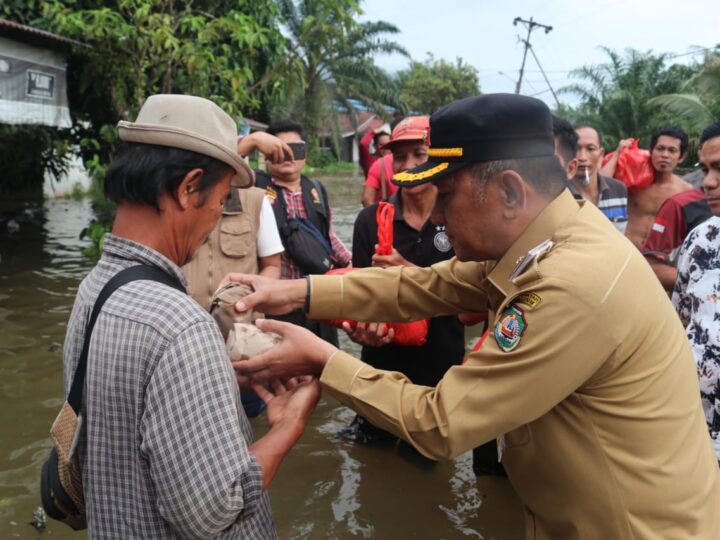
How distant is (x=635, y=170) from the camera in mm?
6055

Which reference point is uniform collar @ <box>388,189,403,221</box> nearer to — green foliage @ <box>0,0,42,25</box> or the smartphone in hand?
the smartphone in hand

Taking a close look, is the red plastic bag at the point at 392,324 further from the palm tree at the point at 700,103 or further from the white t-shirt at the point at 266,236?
the palm tree at the point at 700,103

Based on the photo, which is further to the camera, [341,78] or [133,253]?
[341,78]

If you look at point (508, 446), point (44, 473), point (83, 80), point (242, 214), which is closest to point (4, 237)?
point (83, 80)

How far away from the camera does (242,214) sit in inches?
148

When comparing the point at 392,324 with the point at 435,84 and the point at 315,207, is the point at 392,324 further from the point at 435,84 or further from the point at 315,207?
the point at 435,84

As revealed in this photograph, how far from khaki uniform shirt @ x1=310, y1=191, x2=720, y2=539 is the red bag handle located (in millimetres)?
1874

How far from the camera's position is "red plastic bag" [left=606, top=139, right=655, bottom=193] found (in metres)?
5.96

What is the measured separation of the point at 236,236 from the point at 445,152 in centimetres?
215

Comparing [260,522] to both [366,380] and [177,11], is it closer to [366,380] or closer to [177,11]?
[366,380]

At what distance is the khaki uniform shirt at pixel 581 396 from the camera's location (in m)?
1.55

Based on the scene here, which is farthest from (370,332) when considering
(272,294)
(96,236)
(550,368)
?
(96,236)

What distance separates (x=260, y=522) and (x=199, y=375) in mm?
540

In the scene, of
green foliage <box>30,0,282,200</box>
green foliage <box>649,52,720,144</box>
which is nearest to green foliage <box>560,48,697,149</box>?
green foliage <box>649,52,720,144</box>
